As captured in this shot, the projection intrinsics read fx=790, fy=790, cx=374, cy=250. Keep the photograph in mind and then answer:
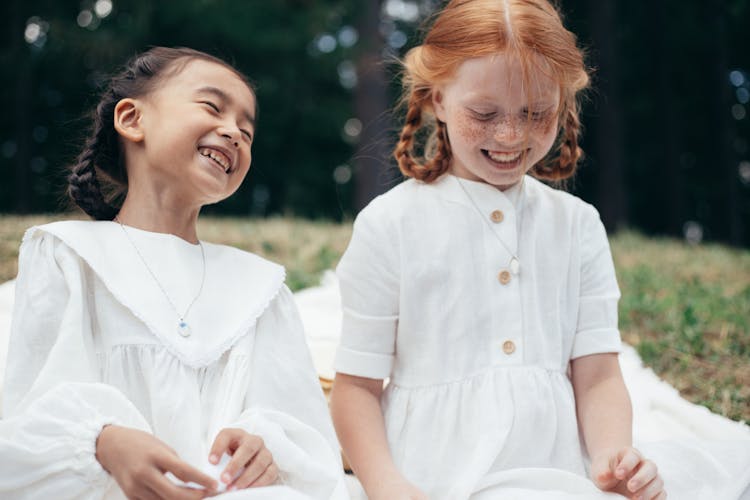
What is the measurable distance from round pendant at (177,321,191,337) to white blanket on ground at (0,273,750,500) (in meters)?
0.66

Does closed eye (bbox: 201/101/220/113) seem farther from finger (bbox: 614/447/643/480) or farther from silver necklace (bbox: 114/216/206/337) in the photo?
finger (bbox: 614/447/643/480)

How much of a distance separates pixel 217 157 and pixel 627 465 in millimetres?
1187

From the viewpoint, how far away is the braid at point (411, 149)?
2.19 metres

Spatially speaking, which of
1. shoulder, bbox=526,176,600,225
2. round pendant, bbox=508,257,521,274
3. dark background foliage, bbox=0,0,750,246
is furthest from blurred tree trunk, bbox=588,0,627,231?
round pendant, bbox=508,257,521,274

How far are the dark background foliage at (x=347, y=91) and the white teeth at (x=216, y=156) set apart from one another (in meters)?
6.39

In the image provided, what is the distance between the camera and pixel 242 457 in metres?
1.54

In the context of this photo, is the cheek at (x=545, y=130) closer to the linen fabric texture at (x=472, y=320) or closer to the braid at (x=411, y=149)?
Answer: the linen fabric texture at (x=472, y=320)

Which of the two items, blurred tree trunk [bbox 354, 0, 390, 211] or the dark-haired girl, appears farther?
blurred tree trunk [bbox 354, 0, 390, 211]

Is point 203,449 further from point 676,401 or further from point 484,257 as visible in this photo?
point 676,401

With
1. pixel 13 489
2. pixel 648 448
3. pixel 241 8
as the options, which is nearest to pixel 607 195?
pixel 241 8

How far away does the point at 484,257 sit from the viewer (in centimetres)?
205

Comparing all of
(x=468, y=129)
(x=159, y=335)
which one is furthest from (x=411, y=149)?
(x=159, y=335)

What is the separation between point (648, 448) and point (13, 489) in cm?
146

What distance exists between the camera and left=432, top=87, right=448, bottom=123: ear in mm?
2115
